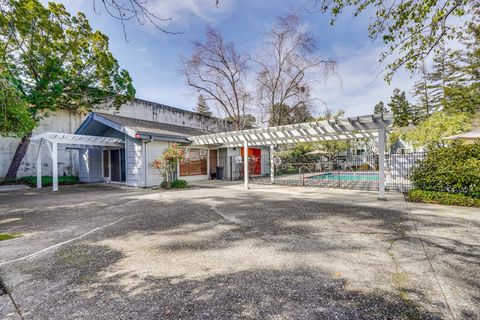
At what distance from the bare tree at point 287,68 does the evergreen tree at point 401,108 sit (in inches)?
992

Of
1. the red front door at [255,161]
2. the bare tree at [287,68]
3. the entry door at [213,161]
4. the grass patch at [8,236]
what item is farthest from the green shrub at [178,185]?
the bare tree at [287,68]

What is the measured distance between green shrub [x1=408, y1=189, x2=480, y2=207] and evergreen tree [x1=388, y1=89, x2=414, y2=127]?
34.7 m

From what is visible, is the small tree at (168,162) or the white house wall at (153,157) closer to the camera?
the small tree at (168,162)

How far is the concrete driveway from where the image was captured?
2.05m

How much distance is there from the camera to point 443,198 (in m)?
6.44

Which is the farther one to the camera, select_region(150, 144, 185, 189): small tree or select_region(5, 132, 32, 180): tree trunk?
select_region(5, 132, 32, 180): tree trunk

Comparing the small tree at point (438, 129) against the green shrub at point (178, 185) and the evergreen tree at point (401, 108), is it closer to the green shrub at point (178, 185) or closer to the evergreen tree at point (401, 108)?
the green shrub at point (178, 185)

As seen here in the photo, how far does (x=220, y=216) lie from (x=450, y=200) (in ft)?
21.3

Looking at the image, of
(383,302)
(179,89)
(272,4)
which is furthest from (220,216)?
(179,89)

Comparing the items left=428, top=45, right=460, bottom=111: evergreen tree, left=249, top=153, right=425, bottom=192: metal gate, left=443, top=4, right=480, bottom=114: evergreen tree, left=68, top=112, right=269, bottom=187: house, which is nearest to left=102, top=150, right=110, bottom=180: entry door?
left=68, top=112, right=269, bottom=187: house

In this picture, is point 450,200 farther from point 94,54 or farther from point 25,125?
point 94,54

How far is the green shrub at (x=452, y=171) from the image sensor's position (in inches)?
244

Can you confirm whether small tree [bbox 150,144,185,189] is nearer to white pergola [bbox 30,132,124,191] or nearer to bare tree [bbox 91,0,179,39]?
white pergola [bbox 30,132,124,191]

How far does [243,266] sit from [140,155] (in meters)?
9.48
